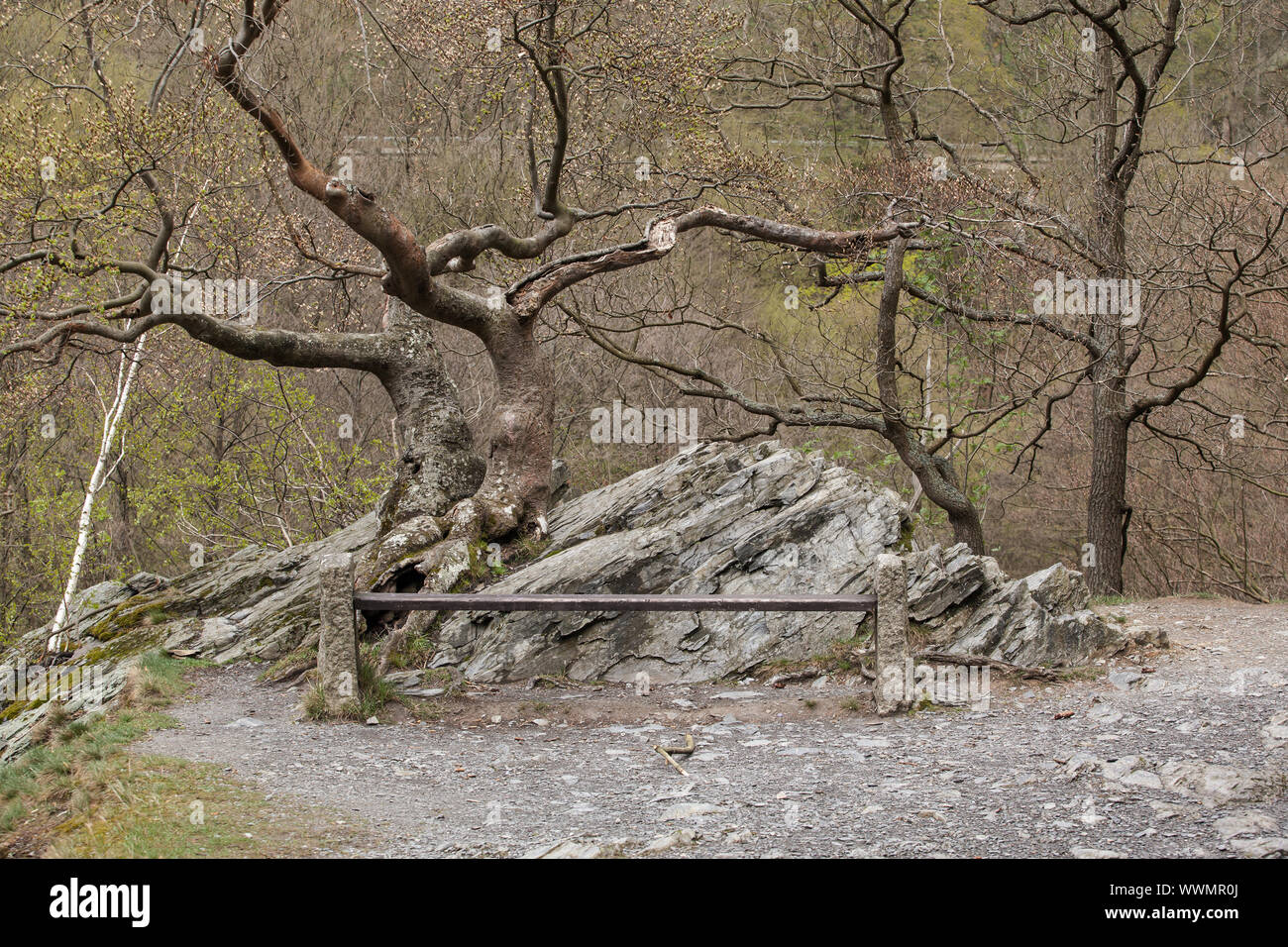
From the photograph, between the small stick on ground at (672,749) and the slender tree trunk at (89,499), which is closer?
the small stick on ground at (672,749)

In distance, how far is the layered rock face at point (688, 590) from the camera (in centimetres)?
872

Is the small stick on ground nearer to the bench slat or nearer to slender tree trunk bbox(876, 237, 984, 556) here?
the bench slat

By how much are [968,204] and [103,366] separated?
48.5 ft

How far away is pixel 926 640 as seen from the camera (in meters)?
8.53

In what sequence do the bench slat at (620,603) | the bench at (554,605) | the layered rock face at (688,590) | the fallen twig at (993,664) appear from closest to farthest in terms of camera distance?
1. the bench at (554,605)
2. the bench slat at (620,603)
3. the fallen twig at (993,664)
4. the layered rock face at (688,590)

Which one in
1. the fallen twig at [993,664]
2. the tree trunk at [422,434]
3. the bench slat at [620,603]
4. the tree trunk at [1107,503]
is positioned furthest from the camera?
the tree trunk at [1107,503]

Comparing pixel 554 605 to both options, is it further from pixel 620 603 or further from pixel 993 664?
pixel 993 664

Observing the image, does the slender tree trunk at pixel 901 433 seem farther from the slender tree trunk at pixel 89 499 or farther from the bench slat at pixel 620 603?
the slender tree trunk at pixel 89 499

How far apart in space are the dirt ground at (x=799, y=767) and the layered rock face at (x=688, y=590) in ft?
1.71

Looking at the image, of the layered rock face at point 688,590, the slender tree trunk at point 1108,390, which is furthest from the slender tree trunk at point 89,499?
the slender tree trunk at point 1108,390

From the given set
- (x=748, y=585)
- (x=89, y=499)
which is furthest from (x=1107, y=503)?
(x=89, y=499)

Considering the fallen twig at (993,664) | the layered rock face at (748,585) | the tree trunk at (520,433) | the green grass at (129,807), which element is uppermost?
the tree trunk at (520,433)
